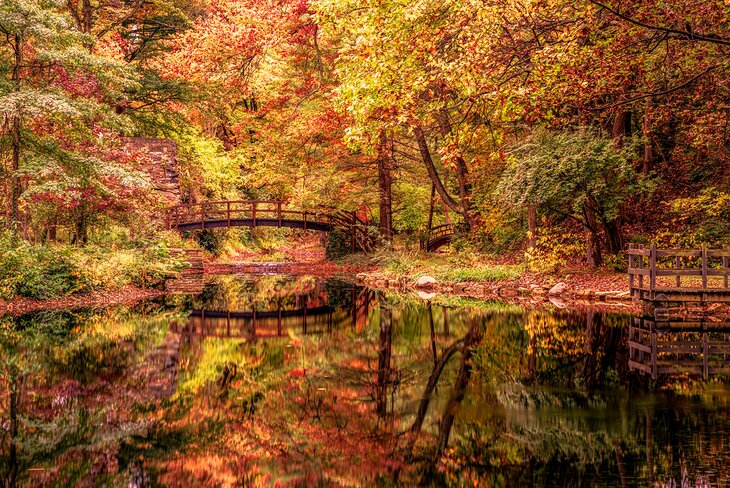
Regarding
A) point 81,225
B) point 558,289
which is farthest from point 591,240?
point 81,225

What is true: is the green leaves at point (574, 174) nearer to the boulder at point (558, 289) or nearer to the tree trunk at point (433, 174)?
the boulder at point (558, 289)

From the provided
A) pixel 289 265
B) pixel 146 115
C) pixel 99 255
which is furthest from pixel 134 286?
pixel 289 265

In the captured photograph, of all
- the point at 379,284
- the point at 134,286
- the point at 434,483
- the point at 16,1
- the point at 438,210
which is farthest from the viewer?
A: the point at 438,210

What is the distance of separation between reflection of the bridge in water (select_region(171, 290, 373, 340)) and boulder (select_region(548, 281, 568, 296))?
491 centimetres

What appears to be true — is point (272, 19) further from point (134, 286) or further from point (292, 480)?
point (292, 480)

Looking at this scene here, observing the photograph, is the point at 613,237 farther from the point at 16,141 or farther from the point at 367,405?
the point at 16,141

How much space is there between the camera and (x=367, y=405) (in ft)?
23.0

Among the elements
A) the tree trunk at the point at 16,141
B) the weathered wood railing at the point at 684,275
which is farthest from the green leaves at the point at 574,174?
the tree trunk at the point at 16,141

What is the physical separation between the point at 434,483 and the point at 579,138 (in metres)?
15.3

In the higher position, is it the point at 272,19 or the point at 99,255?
the point at 272,19

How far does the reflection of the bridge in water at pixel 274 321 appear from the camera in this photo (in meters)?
13.0

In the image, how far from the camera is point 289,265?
35594 mm

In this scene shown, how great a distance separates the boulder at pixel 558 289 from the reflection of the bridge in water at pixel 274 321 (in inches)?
193

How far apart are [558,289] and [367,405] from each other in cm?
1251
